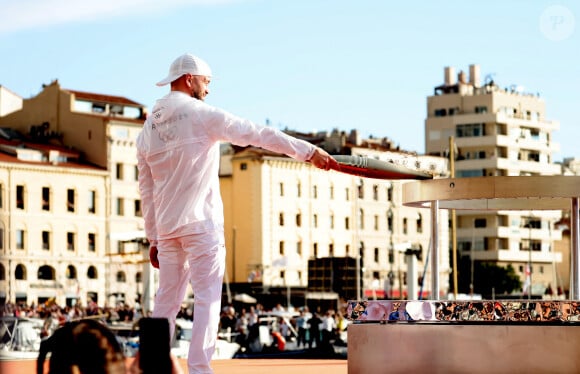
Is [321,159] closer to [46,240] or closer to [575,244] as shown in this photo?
[575,244]

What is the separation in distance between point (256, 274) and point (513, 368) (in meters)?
Answer: 93.8

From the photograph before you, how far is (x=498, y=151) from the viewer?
131 m

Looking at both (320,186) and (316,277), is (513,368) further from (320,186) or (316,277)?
(320,186)

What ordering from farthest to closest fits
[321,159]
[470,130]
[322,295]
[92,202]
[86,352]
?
[470,130] < [92,202] < [322,295] < [321,159] < [86,352]

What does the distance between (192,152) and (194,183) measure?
0.15 metres

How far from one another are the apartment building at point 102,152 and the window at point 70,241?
60 cm

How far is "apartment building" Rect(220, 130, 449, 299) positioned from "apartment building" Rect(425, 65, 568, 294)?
25.1 feet

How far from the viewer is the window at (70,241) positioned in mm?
91875

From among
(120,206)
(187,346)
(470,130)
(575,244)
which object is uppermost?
(470,130)

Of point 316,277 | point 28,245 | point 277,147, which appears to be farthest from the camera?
point 28,245

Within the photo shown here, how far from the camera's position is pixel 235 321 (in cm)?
4825

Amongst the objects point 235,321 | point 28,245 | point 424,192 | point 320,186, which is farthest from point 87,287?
point 424,192

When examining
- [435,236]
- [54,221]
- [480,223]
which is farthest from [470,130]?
[435,236]

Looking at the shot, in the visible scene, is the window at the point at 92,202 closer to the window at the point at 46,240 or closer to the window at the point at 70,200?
the window at the point at 70,200
